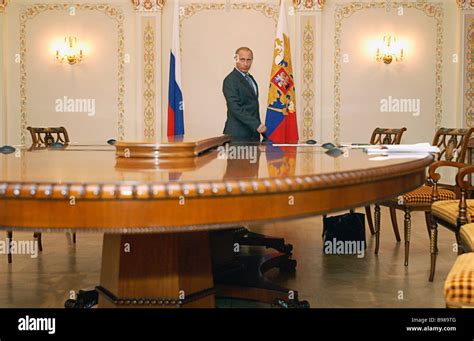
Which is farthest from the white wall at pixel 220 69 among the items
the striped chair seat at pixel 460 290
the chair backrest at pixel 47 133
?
the striped chair seat at pixel 460 290

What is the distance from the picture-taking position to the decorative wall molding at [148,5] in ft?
28.8

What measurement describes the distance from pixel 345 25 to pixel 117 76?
11.5ft

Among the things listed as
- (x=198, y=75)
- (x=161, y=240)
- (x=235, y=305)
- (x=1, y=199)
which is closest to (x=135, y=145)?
(x=161, y=240)

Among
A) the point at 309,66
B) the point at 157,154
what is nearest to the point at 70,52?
the point at 309,66

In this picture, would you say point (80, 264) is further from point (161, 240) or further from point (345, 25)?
point (345, 25)

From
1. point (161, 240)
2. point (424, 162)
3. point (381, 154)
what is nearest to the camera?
point (161, 240)

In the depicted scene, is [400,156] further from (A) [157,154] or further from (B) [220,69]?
(B) [220,69]

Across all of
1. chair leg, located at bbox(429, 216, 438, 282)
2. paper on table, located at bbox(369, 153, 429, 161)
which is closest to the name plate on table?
paper on table, located at bbox(369, 153, 429, 161)

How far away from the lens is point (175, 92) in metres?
8.14

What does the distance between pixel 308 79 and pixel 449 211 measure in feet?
18.4

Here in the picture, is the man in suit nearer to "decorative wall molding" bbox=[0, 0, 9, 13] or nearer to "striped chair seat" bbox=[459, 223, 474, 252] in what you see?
"striped chair seat" bbox=[459, 223, 474, 252]

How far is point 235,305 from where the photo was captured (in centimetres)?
338

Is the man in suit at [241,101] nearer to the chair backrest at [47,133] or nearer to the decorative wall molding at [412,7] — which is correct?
the chair backrest at [47,133]

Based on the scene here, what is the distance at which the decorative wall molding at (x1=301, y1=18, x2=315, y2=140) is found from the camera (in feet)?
28.8
